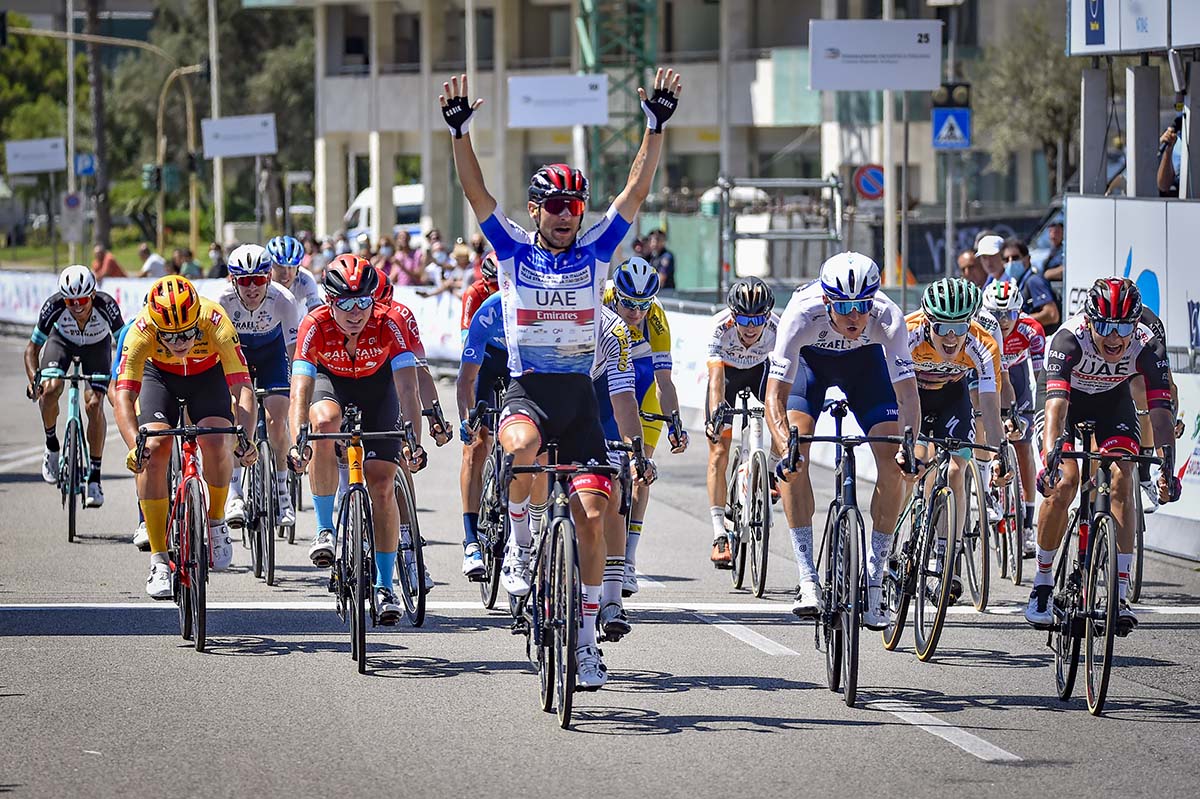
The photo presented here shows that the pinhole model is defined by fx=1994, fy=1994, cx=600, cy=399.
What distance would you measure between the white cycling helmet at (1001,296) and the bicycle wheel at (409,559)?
5.06m

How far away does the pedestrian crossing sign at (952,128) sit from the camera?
22062 mm

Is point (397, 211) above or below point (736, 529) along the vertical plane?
above

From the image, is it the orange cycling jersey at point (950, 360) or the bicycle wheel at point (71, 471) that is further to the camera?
the bicycle wheel at point (71, 471)

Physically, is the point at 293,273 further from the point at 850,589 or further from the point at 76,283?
the point at 850,589

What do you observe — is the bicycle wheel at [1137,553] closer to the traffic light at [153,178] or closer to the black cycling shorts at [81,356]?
the black cycling shorts at [81,356]

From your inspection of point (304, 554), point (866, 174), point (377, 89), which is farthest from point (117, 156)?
point (304, 554)

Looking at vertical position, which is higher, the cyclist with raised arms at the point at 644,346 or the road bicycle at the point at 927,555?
the cyclist with raised arms at the point at 644,346

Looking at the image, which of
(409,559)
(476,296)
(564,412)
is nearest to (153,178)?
(476,296)

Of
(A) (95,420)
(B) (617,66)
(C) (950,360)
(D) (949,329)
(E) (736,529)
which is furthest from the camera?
(B) (617,66)

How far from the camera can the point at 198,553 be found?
991cm

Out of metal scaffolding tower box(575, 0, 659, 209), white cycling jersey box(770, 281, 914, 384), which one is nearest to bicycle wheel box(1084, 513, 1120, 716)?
white cycling jersey box(770, 281, 914, 384)

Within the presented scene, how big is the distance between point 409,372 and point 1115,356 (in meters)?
3.54

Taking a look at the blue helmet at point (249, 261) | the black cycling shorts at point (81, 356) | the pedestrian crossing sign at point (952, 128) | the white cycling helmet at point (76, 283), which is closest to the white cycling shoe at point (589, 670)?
the blue helmet at point (249, 261)

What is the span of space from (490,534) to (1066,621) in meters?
3.61
